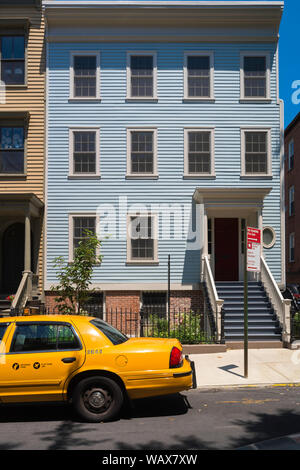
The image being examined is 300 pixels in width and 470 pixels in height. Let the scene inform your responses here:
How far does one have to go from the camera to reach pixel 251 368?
34.6ft

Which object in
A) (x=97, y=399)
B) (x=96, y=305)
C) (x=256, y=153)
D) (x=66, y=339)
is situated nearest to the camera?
(x=97, y=399)

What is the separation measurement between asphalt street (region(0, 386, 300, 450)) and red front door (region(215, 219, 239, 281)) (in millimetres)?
9627

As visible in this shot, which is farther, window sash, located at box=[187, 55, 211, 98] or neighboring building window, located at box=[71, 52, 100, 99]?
window sash, located at box=[187, 55, 211, 98]

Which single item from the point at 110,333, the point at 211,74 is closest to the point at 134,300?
the point at 211,74

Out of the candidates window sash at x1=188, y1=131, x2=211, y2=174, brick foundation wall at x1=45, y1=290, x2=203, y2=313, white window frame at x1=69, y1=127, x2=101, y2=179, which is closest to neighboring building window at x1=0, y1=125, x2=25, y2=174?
white window frame at x1=69, y1=127, x2=101, y2=179

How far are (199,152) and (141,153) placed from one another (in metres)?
2.30

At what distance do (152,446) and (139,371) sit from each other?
1.33 m

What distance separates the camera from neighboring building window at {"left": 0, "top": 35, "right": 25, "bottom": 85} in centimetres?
1783

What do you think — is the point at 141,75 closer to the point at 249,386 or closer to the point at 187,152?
the point at 187,152

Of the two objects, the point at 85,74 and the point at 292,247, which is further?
the point at 292,247

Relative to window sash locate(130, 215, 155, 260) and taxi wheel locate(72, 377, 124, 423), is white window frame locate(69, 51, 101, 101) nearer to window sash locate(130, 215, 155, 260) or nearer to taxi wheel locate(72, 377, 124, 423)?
window sash locate(130, 215, 155, 260)

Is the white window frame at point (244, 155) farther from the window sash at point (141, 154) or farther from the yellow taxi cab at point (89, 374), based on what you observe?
the yellow taxi cab at point (89, 374)
